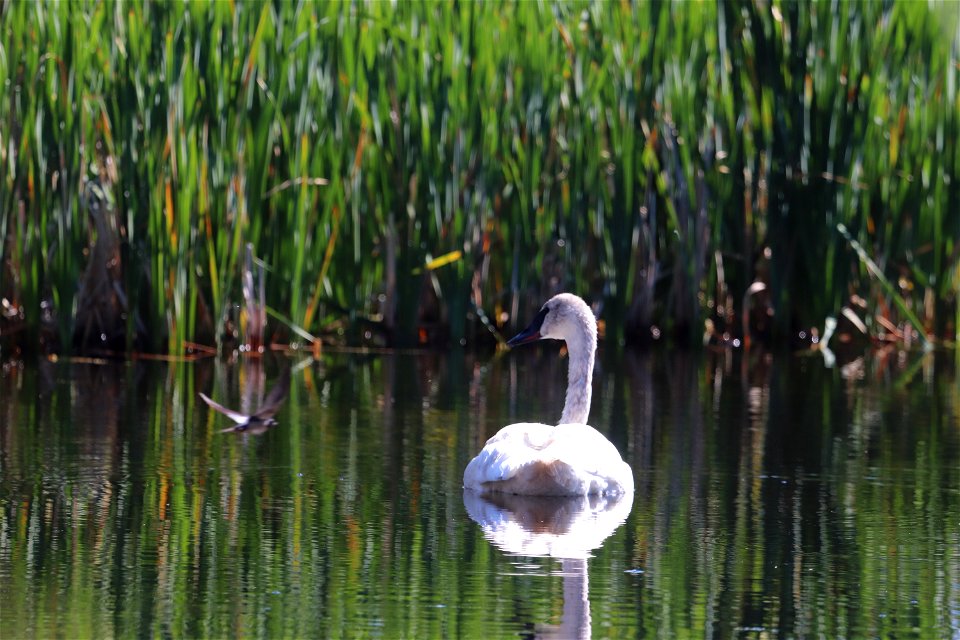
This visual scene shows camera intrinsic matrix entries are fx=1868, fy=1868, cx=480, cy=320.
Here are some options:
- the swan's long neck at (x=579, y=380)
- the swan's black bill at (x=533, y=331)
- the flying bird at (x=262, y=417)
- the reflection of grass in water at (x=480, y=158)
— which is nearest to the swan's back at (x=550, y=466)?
the swan's long neck at (x=579, y=380)

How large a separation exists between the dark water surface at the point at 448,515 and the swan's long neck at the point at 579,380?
0.38m

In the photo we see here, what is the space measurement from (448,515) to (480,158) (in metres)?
6.12

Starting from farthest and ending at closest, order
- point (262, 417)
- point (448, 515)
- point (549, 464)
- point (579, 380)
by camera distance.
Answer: point (262, 417), point (579, 380), point (549, 464), point (448, 515)

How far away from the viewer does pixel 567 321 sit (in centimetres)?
787

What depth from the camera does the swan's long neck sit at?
7543 mm

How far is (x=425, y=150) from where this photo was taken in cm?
1216

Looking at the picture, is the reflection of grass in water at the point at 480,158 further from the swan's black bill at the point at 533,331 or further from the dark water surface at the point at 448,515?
the swan's black bill at the point at 533,331

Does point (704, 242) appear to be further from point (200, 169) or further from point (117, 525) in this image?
point (117, 525)

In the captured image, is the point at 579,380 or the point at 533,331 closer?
the point at 579,380

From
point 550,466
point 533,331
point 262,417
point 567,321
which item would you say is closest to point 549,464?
point 550,466

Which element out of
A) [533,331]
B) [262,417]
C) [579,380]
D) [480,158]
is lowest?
[262,417]

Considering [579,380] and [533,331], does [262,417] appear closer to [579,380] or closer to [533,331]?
[533,331]

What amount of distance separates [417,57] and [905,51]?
3440 mm

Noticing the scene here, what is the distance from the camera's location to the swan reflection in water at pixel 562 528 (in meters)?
5.01
